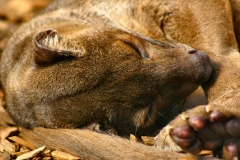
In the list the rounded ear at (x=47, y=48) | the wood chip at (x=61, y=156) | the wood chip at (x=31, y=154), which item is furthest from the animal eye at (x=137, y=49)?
the wood chip at (x=31, y=154)

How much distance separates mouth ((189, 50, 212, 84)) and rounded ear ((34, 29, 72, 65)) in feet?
3.22

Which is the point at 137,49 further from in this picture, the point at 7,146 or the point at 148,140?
the point at 7,146

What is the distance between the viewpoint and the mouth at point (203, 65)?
4055 millimetres

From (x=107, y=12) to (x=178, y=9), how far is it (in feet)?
2.28

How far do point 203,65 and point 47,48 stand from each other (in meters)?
1.20

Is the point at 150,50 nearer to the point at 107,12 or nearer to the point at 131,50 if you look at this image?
the point at 131,50

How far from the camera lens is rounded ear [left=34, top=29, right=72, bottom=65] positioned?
3.98m

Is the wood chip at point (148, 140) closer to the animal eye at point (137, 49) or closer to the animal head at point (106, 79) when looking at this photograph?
the animal head at point (106, 79)

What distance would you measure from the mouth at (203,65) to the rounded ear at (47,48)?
0.98 m

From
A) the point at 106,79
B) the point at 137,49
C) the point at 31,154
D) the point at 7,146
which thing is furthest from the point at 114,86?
the point at 7,146

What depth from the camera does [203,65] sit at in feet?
13.4

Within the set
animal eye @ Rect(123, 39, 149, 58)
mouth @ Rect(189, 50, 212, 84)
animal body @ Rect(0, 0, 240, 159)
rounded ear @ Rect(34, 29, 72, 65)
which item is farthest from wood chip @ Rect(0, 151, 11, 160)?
mouth @ Rect(189, 50, 212, 84)

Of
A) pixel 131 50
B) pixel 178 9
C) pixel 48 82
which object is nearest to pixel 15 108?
pixel 48 82

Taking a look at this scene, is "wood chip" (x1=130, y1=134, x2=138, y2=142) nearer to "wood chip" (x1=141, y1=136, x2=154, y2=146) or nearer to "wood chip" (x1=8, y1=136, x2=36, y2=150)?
"wood chip" (x1=141, y1=136, x2=154, y2=146)
